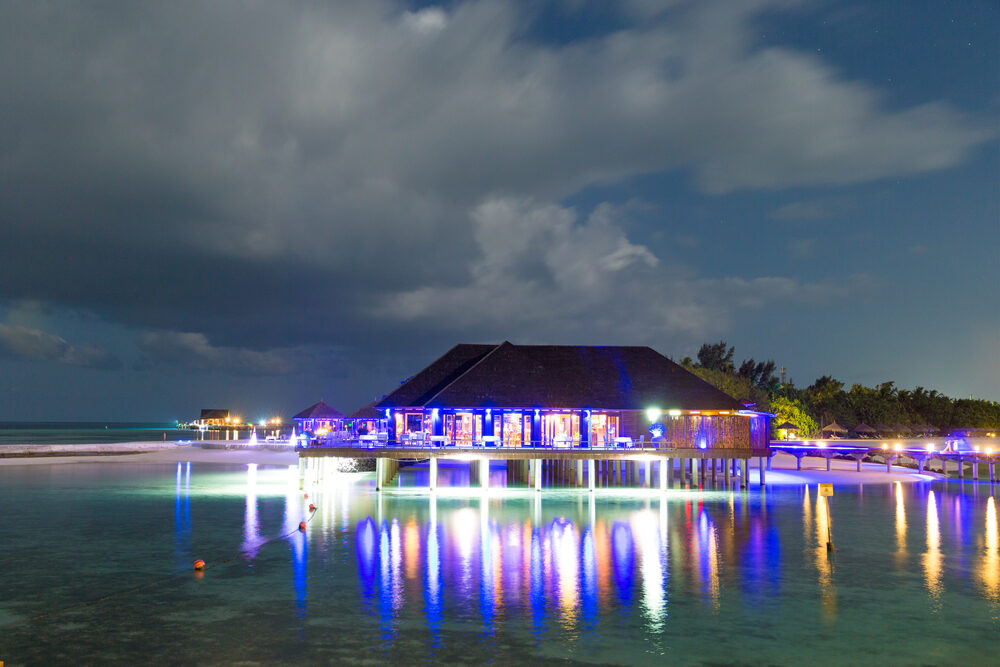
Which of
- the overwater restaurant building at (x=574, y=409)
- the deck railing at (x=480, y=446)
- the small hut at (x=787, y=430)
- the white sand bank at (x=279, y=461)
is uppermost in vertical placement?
the overwater restaurant building at (x=574, y=409)

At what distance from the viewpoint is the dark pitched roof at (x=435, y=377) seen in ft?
139

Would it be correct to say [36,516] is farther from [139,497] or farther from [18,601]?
[18,601]

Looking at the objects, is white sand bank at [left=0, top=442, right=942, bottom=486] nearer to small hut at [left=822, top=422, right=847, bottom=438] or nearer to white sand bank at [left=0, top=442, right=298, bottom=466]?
white sand bank at [left=0, top=442, right=298, bottom=466]

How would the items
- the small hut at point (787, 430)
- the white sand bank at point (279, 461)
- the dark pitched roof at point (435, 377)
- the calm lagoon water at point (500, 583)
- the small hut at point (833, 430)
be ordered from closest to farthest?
the calm lagoon water at point (500, 583) < the dark pitched roof at point (435, 377) < the white sand bank at point (279, 461) < the small hut at point (787, 430) < the small hut at point (833, 430)

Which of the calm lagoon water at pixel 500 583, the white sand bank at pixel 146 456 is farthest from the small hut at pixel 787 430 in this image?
the white sand bank at pixel 146 456

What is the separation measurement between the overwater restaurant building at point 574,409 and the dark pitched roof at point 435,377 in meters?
0.13

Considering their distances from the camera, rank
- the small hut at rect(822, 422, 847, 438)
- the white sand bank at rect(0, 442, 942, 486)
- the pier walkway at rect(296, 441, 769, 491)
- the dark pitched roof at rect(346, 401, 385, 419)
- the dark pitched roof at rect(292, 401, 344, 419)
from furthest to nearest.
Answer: the small hut at rect(822, 422, 847, 438) → the dark pitched roof at rect(292, 401, 344, 419) → the dark pitched roof at rect(346, 401, 385, 419) → the white sand bank at rect(0, 442, 942, 486) → the pier walkway at rect(296, 441, 769, 491)

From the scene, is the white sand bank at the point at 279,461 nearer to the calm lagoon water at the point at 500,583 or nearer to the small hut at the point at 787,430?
the small hut at the point at 787,430

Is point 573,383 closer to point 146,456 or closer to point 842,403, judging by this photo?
point 146,456

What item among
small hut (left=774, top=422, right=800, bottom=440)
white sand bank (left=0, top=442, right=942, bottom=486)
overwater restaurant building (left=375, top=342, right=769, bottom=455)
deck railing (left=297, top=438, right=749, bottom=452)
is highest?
overwater restaurant building (left=375, top=342, right=769, bottom=455)

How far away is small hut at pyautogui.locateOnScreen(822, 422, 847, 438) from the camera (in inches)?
3463

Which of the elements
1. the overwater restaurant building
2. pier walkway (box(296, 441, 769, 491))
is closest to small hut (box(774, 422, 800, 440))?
pier walkway (box(296, 441, 769, 491))

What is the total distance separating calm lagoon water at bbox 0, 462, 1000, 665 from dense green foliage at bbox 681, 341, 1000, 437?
61686 millimetres

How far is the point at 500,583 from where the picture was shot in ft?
59.1
